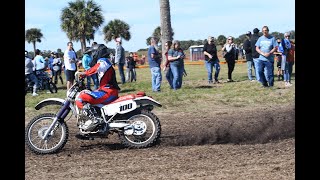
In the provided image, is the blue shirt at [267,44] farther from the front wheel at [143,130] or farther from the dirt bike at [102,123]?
the front wheel at [143,130]

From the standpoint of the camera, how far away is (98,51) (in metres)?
8.74

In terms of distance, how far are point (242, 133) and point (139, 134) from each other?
2007 mm

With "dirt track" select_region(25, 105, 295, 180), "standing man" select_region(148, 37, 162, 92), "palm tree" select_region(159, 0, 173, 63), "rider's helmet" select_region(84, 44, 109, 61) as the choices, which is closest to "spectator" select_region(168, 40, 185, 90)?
"standing man" select_region(148, 37, 162, 92)

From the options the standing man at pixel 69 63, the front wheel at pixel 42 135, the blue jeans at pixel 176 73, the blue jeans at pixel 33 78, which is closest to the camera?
the front wheel at pixel 42 135

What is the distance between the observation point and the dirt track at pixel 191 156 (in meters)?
6.61

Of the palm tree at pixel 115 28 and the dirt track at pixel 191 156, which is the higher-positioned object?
the palm tree at pixel 115 28

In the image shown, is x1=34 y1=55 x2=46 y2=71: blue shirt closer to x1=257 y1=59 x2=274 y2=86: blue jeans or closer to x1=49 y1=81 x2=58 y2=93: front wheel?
x1=49 y1=81 x2=58 y2=93: front wheel

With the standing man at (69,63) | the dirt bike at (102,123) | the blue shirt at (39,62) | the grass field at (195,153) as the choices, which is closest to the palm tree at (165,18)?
the standing man at (69,63)

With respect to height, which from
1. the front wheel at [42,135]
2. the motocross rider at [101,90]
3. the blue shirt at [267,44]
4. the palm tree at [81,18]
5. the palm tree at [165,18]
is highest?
the palm tree at [81,18]

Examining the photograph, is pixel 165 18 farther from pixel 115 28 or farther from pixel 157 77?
pixel 115 28

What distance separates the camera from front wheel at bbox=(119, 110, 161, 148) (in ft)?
27.9

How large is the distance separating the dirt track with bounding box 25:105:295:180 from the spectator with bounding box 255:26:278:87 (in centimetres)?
565
